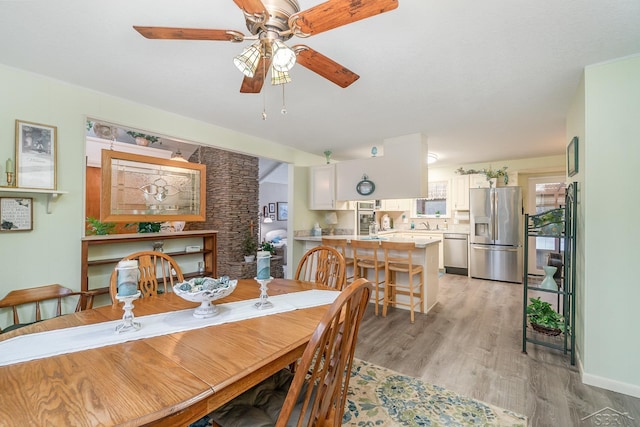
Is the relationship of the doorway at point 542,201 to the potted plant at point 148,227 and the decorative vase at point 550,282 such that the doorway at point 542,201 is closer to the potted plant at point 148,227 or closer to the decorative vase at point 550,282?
the decorative vase at point 550,282

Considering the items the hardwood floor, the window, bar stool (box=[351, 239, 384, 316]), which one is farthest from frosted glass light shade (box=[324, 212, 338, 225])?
the window

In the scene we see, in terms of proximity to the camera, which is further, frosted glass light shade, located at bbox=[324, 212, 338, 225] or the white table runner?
frosted glass light shade, located at bbox=[324, 212, 338, 225]

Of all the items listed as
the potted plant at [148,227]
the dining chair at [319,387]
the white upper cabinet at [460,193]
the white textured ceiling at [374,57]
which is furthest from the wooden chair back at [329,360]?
the white upper cabinet at [460,193]

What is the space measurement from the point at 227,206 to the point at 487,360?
15.6 ft

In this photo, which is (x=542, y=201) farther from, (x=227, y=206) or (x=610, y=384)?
(x=227, y=206)

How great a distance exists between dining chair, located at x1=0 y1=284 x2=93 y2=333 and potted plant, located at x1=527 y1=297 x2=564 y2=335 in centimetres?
384

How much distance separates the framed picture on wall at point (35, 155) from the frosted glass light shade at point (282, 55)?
2182 mm

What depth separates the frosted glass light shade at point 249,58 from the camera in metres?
1.37

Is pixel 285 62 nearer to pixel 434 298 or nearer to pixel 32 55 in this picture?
pixel 32 55

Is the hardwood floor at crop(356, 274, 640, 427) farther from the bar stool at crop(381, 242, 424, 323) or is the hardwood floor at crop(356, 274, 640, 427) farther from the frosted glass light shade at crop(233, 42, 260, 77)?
the frosted glass light shade at crop(233, 42, 260, 77)

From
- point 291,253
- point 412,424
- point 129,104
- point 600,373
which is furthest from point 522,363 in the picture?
point 129,104

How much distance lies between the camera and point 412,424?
1.71 metres

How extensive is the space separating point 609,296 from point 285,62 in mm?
2666

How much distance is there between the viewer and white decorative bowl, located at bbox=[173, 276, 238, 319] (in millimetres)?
→ 1435
